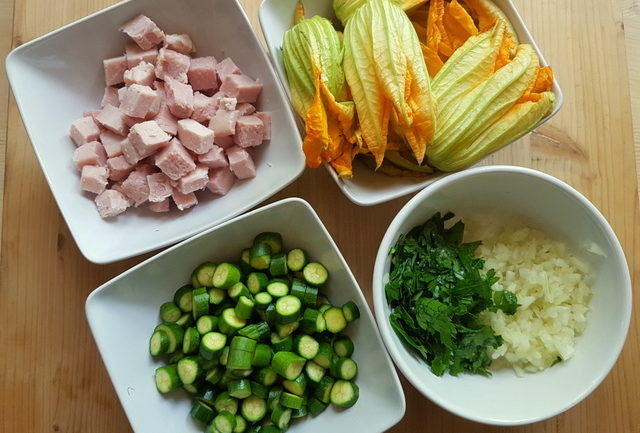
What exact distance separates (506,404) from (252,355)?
0.63 m

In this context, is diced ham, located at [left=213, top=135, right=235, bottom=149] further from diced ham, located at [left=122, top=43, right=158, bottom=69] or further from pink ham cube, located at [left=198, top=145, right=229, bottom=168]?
diced ham, located at [left=122, top=43, right=158, bottom=69]

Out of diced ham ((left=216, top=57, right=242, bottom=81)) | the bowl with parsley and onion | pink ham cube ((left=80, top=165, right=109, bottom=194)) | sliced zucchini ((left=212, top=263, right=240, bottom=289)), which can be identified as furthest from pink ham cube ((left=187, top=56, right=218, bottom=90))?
the bowl with parsley and onion

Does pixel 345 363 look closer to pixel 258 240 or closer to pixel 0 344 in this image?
pixel 258 240

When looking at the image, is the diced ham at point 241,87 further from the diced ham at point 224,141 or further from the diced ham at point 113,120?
the diced ham at point 113,120

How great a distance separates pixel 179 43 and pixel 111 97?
0.25 meters

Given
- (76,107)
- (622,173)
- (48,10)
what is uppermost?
(48,10)

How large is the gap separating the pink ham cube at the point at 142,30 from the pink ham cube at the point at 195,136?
0.82 ft

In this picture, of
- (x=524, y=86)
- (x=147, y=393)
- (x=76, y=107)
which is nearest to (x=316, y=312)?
(x=147, y=393)

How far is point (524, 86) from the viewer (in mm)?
1486

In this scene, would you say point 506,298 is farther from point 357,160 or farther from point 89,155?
point 89,155

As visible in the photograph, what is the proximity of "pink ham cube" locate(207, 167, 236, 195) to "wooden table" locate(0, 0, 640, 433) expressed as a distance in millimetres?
159

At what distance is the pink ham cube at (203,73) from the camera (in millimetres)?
1638

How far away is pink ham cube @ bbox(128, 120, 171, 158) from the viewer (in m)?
1.53

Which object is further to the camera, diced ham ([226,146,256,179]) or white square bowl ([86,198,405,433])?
diced ham ([226,146,256,179])
